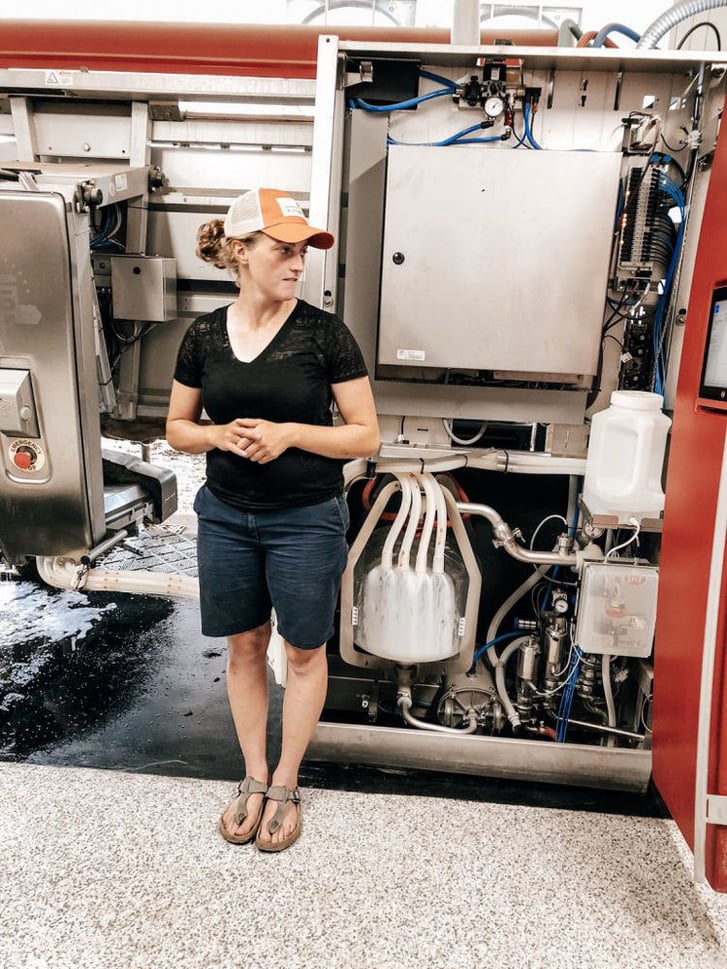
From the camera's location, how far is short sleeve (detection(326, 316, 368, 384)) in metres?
1.73

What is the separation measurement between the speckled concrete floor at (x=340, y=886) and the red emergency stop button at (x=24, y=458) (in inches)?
38.1

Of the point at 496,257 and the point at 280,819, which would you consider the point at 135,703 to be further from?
the point at 496,257

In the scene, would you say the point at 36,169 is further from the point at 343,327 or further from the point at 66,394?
the point at 343,327

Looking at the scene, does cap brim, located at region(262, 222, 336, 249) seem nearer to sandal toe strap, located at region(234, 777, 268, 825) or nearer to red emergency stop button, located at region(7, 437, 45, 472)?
red emergency stop button, located at region(7, 437, 45, 472)

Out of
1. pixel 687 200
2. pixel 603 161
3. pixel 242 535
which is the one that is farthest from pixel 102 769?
pixel 687 200

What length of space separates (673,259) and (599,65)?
62 centimetres

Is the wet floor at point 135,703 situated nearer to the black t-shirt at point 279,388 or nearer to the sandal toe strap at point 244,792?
the sandal toe strap at point 244,792

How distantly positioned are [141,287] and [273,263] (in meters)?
1.34

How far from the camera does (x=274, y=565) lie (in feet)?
5.97

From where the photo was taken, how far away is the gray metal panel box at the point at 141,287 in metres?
2.79

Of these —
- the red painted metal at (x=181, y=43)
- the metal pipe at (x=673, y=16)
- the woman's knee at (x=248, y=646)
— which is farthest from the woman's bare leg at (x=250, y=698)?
the red painted metal at (x=181, y=43)

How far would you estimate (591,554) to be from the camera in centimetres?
219

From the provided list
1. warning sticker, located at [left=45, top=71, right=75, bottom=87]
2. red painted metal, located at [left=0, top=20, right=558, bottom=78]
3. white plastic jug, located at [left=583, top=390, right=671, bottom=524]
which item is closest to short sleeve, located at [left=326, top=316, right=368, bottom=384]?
white plastic jug, located at [left=583, top=390, right=671, bottom=524]

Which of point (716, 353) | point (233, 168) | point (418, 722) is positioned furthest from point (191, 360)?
point (233, 168)
